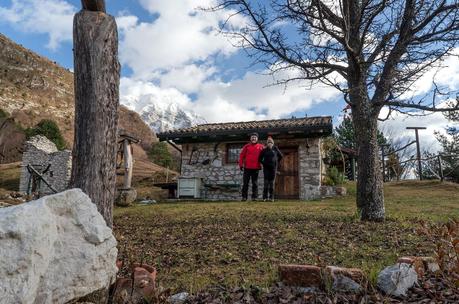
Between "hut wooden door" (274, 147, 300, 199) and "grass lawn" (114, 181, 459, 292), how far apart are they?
21.8 ft

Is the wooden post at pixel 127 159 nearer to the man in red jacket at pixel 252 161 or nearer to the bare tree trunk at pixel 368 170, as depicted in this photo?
the man in red jacket at pixel 252 161

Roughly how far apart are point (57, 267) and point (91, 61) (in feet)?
7.64

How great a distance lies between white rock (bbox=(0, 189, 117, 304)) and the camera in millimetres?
2008

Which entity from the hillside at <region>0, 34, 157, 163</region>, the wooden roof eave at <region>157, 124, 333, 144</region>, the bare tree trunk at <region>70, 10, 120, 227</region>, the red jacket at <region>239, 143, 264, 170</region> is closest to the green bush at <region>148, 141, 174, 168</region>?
the hillside at <region>0, 34, 157, 163</region>

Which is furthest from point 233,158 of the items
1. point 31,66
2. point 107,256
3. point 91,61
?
point 31,66

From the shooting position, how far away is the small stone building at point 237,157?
13766 mm

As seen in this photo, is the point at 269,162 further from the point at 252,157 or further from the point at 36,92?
the point at 36,92

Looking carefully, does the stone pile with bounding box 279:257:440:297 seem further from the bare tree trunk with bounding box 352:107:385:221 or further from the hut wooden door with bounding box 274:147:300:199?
the hut wooden door with bounding box 274:147:300:199

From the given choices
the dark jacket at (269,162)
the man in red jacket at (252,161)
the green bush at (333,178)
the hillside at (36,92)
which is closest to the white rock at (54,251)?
the dark jacket at (269,162)

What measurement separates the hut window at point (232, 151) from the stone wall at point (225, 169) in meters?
0.17

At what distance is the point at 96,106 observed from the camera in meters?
3.93

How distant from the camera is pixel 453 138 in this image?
3030 centimetres

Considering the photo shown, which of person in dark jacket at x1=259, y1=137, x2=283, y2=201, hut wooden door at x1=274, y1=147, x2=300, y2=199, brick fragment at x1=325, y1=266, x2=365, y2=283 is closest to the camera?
brick fragment at x1=325, y1=266, x2=365, y2=283

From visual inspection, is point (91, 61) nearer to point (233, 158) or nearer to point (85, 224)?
point (85, 224)
